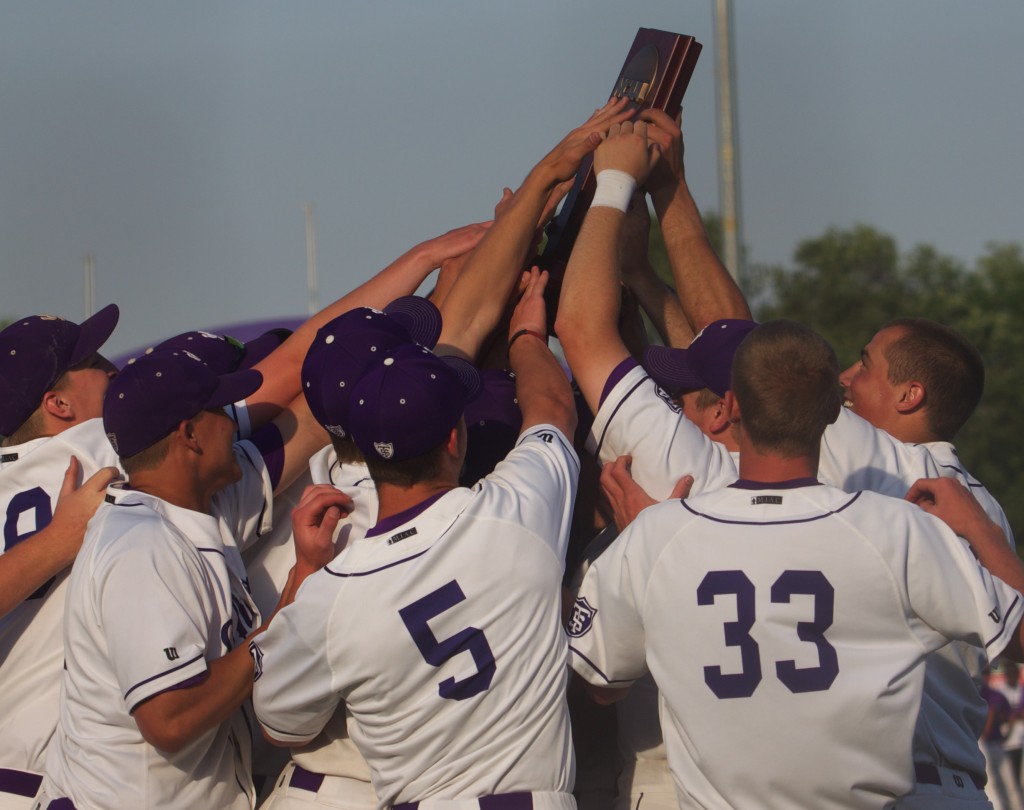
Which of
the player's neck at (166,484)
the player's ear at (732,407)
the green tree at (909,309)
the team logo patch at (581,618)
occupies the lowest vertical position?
the green tree at (909,309)

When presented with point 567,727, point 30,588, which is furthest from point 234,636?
point 567,727

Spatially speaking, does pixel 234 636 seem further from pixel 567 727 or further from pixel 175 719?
pixel 567 727

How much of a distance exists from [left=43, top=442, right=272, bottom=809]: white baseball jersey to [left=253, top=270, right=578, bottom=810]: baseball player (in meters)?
0.27

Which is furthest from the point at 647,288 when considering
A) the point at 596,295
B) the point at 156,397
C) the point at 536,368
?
the point at 156,397

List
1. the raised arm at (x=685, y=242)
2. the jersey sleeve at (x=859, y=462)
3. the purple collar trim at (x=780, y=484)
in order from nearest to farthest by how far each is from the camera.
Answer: the purple collar trim at (x=780, y=484) < the jersey sleeve at (x=859, y=462) < the raised arm at (x=685, y=242)

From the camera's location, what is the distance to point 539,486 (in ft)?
11.4

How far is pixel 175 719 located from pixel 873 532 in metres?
1.96

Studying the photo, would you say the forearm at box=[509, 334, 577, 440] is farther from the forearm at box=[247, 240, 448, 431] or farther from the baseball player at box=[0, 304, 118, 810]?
the baseball player at box=[0, 304, 118, 810]

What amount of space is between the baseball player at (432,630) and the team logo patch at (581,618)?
2.2 inches

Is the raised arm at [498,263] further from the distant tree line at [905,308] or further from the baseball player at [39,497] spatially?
the distant tree line at [905,308]

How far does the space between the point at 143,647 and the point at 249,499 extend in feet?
2.89

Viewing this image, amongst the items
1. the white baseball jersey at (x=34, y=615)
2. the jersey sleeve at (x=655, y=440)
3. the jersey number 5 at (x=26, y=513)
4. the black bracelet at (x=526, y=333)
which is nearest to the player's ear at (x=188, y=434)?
the white baseball jersey at (x=34, y=615)

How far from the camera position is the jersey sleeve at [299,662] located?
3.28m

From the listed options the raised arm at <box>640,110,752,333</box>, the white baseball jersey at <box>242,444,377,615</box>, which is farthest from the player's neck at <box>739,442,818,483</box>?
the white baseball jersey at <box>242,444,377,615</box>
